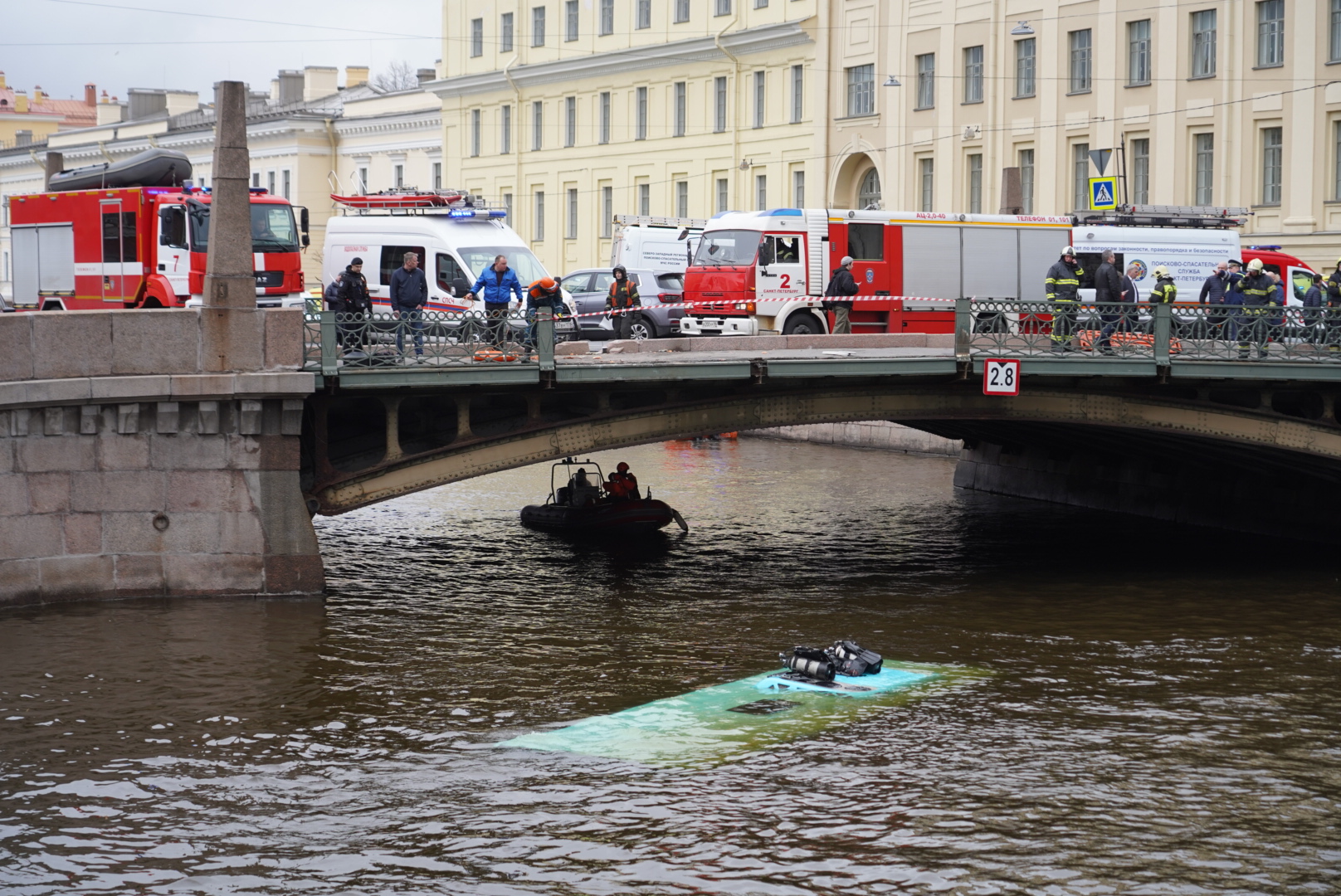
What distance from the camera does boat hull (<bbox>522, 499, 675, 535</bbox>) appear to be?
28.7 m

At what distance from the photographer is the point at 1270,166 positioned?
40625mm

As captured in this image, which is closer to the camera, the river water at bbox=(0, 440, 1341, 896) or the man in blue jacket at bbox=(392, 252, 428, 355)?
the river water at bbox=(0, 440, 1341, 896)

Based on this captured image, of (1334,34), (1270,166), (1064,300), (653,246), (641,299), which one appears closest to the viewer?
(1064,300)

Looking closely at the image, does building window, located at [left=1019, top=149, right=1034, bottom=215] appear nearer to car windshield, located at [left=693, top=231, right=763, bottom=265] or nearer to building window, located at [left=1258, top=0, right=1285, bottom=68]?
building window, located at [left=1258, top=0, right=1285, bottom=68]

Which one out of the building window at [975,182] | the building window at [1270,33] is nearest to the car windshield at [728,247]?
the building window at [1270,33]

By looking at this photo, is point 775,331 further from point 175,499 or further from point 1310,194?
point 1310,194

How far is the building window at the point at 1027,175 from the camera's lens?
46.9 metres

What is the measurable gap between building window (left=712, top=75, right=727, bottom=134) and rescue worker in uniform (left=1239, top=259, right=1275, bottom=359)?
112 feet

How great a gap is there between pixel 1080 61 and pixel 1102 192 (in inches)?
299

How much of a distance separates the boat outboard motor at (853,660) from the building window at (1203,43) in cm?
2795

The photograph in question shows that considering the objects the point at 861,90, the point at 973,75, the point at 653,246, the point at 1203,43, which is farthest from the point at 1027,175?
the point at 653,246


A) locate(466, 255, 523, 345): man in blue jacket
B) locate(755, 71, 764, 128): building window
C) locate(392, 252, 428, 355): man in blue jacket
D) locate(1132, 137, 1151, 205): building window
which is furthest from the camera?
locate(755, 71, 764, 128): building window

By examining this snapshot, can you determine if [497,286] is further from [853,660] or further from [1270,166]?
[1270,166]

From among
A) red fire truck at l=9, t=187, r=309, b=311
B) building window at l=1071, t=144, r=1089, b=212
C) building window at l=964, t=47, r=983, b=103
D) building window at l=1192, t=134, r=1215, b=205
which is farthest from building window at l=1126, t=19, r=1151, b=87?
red fire truck at l=9, t=187, r=309, b=311
